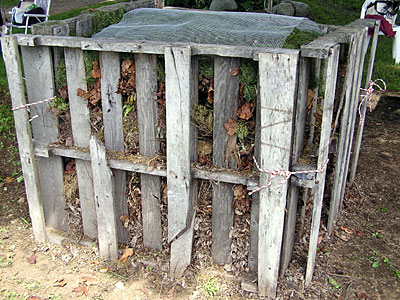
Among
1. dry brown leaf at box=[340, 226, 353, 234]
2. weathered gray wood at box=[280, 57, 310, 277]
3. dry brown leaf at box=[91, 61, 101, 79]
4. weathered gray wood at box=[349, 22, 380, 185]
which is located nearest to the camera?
weathered gray wood at box=[280, 57, 310, 277]

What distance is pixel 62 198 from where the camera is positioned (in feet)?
12.5

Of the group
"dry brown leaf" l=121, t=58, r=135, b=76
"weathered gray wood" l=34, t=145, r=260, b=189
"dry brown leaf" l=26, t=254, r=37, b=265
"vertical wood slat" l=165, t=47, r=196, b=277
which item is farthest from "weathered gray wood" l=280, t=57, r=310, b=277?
"dry brown leaf" l=26, t=254, r=37, b=265

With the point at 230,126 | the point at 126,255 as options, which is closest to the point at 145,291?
the point at 126,255

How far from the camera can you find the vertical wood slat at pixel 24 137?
3.41 metres

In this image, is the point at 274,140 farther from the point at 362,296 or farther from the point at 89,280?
the point at 89,280

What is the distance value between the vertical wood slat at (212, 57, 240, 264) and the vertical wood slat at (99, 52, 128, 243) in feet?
2.45

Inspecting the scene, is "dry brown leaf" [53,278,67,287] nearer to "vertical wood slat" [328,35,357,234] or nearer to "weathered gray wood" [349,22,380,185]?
"vertical wood slat" [328,35,357,234]

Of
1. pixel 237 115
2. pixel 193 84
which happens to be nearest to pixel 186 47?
pixel 193 84

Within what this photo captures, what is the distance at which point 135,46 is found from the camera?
2.98 metres

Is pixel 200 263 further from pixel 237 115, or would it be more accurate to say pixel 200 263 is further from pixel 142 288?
pixel 237 115

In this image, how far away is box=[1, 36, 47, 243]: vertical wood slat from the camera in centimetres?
341

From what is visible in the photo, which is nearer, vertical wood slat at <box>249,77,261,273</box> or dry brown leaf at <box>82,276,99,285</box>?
vertical wood slat at <box>249,77,261,273</box>

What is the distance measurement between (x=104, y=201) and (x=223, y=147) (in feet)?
3.60

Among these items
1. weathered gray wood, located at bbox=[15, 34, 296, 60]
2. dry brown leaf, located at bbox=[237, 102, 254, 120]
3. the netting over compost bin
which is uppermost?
the netting over compost bin
